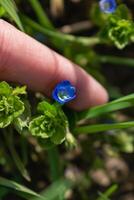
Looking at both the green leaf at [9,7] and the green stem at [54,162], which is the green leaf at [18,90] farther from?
the green stem at [54,162]

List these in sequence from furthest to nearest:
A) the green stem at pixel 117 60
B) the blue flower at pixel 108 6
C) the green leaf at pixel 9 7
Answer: the green stem at pixel 117 60 < the blue flower at pixel 108 6 < the green leaf at pixel 9 7

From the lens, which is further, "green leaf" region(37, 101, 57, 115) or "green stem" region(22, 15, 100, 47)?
"green stem" region(22, 15, 100, 47)

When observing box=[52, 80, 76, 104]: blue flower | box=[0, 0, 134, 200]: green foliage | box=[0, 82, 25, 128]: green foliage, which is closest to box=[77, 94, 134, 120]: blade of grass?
box=[0, 0, 134, 200]: green foliage

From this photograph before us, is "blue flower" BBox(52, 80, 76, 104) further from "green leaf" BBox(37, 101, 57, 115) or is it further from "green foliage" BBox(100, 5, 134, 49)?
"green foliage" BBox(100, 5, 134, 49)

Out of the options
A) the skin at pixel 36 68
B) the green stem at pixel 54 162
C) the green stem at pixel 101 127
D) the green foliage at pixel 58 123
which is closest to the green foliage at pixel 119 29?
the green foliage at pixel 58 123

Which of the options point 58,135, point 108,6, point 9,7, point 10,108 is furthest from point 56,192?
point 108,6

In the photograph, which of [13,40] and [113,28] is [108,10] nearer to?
[113,28]

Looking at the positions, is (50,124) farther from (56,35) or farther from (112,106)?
(56,35)
